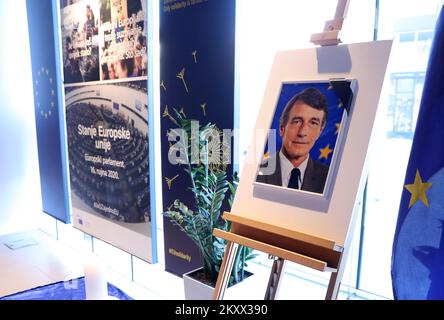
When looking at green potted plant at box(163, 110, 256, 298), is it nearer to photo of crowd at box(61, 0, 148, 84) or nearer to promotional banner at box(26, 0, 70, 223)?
photo of crowd at box(61, 0, 148, 84)

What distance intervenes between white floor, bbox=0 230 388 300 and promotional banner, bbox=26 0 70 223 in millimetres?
447

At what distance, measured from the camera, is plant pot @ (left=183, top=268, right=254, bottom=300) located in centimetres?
181

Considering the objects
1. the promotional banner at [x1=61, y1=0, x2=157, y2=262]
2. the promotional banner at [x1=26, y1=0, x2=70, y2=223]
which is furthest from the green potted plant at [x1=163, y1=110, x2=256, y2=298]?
the promotional banner at [x1=26, y1=0, x2=70, y2=223]

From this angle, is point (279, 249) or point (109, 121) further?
point (109, 121)

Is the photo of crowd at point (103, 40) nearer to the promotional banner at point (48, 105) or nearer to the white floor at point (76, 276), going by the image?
the promotional banner at point (48, 105)

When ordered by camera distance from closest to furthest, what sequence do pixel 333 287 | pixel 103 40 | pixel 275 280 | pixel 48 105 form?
pixel 333 287 < pixel 275 280 < pixel 103 40 < pixel 48 105

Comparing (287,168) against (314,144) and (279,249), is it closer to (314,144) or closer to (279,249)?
(314,144)

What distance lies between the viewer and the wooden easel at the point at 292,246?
1210mm

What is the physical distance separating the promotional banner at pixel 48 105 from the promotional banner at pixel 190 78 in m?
1.83

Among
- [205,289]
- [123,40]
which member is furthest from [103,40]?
[205,289]

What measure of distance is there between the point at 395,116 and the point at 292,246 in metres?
1.20

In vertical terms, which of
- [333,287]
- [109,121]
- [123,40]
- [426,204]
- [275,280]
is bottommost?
[275,280]

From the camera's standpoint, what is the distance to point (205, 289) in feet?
6.44

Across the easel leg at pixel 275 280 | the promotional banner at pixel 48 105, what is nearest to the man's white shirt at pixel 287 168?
the easel leg at pixel 275 280
